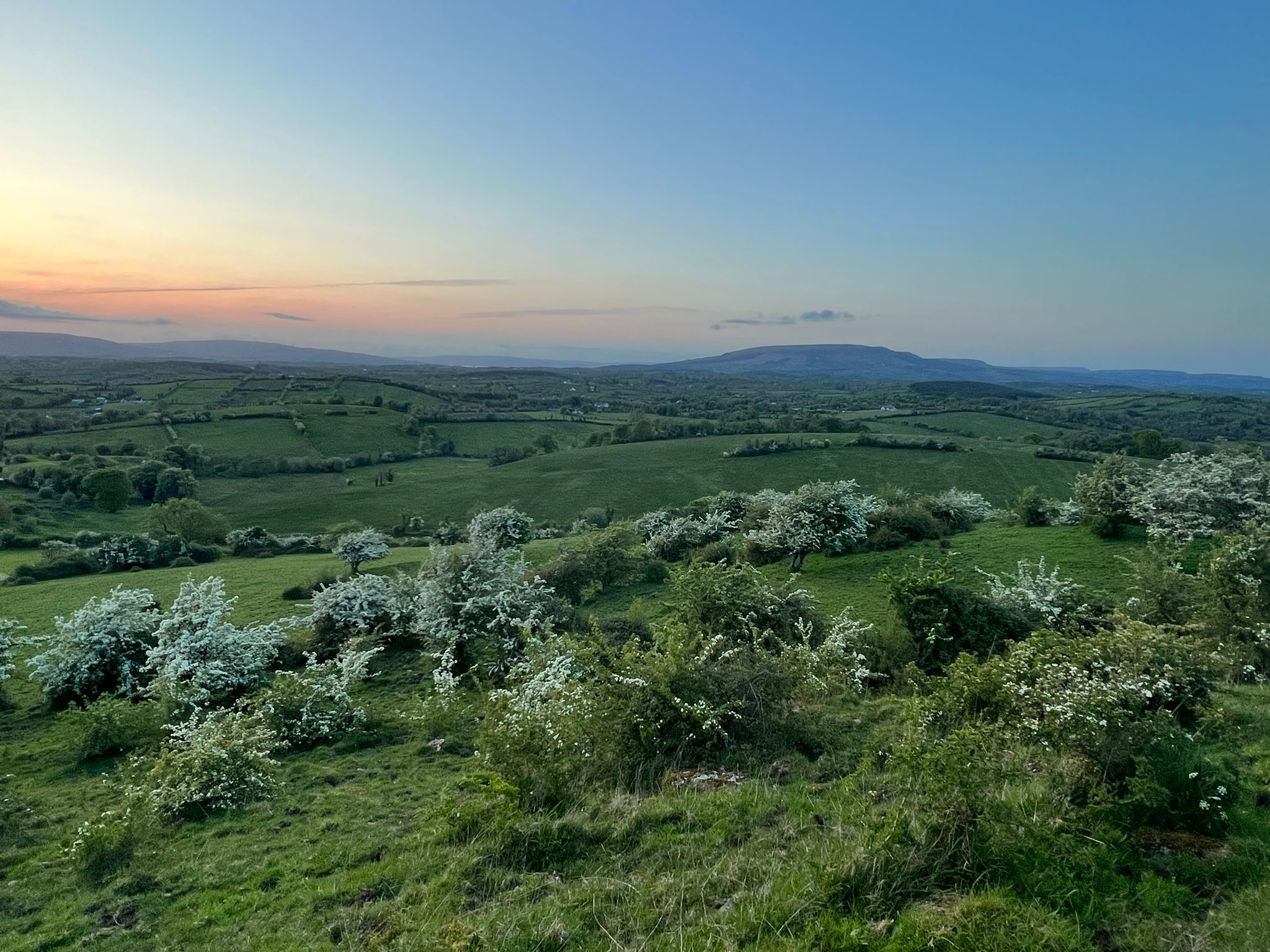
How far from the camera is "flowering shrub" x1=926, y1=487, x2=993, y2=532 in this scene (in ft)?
98.8

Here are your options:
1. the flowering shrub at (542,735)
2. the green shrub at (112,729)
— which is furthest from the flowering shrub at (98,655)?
the flowering shrub at (542,735)

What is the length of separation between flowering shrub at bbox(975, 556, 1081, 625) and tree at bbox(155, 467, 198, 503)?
8230 cm

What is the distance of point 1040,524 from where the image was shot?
92.1 ft

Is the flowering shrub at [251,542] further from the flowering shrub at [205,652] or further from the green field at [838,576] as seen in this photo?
the flowering shrub at [205,652]

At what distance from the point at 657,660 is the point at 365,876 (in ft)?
17.2

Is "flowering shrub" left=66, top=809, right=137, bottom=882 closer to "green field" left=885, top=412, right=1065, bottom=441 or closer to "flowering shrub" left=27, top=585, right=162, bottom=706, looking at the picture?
"flowering shrub" left=27, top=585, right=162, bottom=706

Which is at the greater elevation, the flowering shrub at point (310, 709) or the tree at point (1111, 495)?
the tree at point (1111, 495)

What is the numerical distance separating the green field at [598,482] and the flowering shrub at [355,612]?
4586 cm

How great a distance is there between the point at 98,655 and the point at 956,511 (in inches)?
1330

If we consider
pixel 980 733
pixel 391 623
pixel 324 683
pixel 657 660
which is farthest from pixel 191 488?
pixel 980 733

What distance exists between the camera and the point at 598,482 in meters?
81.9

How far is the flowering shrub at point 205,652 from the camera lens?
59.3ft

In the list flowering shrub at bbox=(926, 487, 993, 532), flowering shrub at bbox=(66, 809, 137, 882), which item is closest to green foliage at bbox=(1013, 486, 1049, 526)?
flowering shrub at bbox=(926, 487, 993, 532)

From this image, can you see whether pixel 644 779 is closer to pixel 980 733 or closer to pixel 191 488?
pixel 980 733
